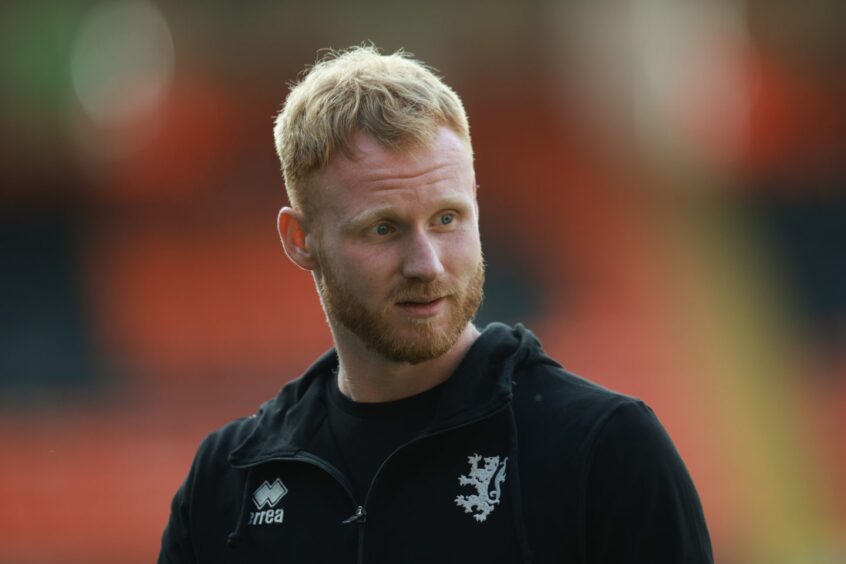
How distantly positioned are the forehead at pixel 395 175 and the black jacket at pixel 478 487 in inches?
12.0

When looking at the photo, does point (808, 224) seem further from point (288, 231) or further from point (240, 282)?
point (288, 231)

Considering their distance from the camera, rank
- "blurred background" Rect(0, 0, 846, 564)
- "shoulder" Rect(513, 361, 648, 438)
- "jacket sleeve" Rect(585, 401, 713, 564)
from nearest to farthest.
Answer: "jacket sleeve" Rect(585, 401, 713, 564), "shoulder" Rect(513, 361, 648, 438), "blurred background" Rect(0, 0, 846, 564)

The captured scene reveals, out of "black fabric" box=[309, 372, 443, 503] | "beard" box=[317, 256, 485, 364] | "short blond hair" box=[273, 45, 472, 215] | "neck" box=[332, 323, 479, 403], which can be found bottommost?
"black fabric" box=[309, 372, 443, 503]

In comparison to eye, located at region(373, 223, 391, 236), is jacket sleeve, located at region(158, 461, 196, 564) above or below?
below

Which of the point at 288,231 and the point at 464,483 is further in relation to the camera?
the point at 288,231

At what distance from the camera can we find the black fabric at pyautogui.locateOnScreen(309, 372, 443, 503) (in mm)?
2127

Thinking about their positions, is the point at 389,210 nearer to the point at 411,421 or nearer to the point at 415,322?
the point at 415,322

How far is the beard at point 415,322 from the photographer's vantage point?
208 centimetres

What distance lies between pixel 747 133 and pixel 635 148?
3.52 ft

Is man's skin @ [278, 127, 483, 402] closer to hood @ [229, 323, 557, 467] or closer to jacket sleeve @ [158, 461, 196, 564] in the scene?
hood @ [229, 323, 557, 467]

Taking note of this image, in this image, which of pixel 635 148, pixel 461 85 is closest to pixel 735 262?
pixel 635 148

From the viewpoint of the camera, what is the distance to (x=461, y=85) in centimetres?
1109

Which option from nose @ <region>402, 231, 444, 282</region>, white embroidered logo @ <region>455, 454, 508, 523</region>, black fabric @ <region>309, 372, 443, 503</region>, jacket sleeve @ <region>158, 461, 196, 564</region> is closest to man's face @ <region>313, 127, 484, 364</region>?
nose @ <region>402, 231, 444, 282</region>

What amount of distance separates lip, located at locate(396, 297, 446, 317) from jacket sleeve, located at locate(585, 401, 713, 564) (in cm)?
36
